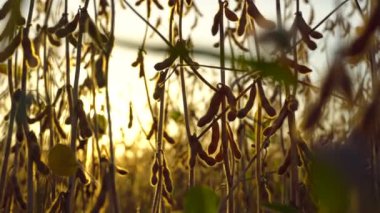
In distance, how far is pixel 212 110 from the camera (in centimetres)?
129

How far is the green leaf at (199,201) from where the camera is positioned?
0.93 m

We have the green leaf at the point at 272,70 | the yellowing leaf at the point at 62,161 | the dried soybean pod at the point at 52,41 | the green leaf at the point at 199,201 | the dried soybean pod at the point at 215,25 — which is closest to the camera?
the green leaf at the point at 272,70

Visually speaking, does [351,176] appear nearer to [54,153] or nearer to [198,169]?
[54,153]

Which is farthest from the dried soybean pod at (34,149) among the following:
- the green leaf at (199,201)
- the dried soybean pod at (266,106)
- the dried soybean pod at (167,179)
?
the green leaf at (199,201)

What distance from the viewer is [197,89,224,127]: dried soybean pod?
1.26m

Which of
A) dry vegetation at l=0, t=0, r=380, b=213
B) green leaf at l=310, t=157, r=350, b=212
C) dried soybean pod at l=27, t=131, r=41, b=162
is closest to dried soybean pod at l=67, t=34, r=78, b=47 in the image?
dry vegetation at l=0, t=0, r=380, b=213

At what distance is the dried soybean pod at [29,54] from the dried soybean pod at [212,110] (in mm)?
408

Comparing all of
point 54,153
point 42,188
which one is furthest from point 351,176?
point 42,188

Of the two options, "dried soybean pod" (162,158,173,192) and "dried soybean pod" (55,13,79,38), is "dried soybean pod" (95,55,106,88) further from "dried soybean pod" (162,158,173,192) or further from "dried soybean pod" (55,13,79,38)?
"dried soybean pod" (162,158,173,192)

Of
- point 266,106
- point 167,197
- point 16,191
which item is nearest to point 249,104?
point 266,106

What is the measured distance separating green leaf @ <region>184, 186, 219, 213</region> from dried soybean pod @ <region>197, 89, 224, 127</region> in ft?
1.01

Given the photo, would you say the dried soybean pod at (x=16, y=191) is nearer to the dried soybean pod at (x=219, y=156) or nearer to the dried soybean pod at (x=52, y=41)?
the dried soybean pod at (x=52, y=41)

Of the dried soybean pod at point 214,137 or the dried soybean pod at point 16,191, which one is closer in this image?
the dried soybean pod at point 214,137

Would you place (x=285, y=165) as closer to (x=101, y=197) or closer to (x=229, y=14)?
(x=229, y=14)
